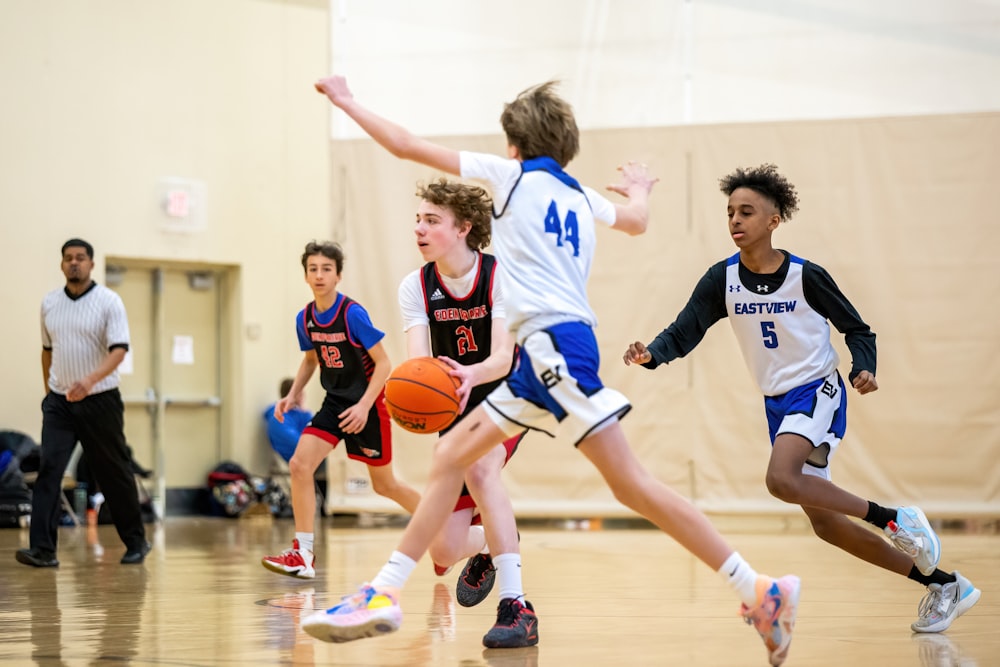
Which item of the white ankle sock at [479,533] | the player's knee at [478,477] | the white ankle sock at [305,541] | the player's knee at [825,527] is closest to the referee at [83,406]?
the white ankle sock at [305,541]

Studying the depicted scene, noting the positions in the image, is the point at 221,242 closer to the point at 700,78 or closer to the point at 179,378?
the point at 179,378

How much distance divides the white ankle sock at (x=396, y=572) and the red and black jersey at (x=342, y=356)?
2686 millimetres

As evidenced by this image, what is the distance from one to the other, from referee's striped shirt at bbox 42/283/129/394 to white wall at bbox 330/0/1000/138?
4.11 metres

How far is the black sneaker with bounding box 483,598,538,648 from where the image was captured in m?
3.76

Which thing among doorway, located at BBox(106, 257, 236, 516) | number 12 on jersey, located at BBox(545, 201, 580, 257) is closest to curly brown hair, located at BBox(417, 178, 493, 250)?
number 12 on jersey, located at BBox(545, 201, 580, 257)

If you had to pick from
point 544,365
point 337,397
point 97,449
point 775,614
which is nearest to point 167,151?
point 97,449

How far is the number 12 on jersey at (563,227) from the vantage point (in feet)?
11.3

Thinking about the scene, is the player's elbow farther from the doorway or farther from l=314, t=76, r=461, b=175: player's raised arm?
the doorway

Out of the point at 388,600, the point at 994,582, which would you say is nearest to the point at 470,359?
the point at 388,600

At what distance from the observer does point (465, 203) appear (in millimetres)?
4312

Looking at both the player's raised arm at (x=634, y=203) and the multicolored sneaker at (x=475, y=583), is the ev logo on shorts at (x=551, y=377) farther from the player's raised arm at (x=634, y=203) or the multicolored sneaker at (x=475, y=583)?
the multicolored sneaker at (x=475, y=583)

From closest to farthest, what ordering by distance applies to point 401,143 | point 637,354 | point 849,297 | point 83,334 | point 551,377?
point 401,143 < point 551,377 < point 637,354 < point 83,334 < point 849,297

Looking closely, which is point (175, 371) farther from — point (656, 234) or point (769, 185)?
point (769, 185)

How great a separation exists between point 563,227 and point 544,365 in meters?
0.41
